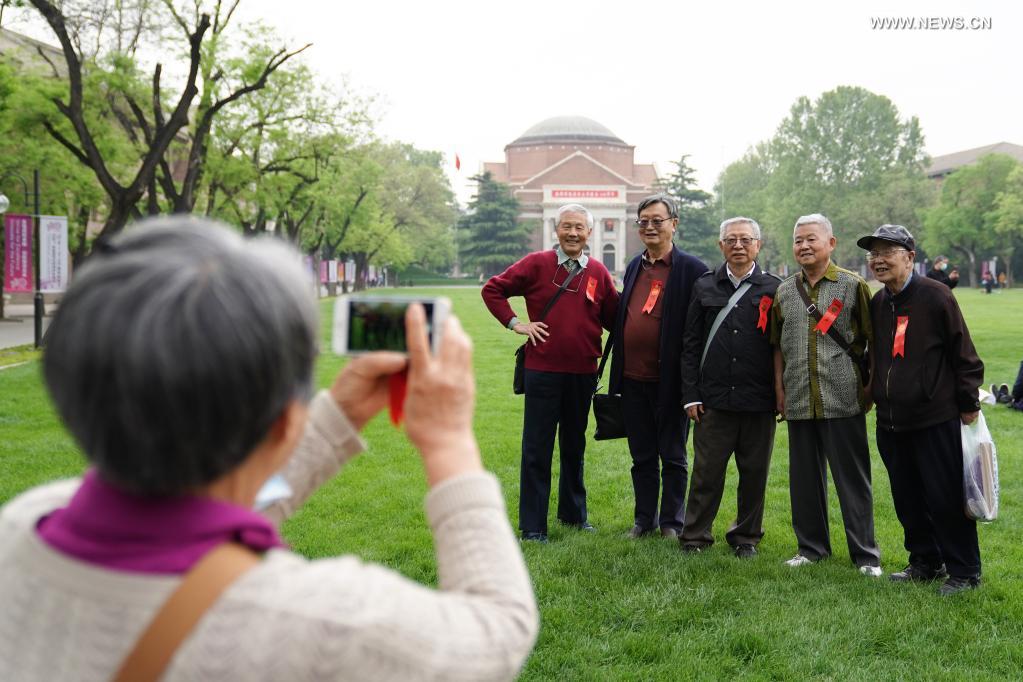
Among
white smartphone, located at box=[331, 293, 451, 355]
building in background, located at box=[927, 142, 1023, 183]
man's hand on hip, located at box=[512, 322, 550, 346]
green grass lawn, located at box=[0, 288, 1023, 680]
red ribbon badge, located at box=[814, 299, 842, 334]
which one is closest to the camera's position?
white smartphone, located at box=[331, 293, 451, 355]

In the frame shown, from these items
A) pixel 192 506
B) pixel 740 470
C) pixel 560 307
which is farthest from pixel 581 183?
pixel 192 506

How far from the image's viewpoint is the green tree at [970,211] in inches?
2511

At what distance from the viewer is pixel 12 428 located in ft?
31.9

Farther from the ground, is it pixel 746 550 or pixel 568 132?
pixel 568 132

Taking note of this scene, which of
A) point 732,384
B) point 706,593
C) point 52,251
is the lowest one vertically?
point 706,593

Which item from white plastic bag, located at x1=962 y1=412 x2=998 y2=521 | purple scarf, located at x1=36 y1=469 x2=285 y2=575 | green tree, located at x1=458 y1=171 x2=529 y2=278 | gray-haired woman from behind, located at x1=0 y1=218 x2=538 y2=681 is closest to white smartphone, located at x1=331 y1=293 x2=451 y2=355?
gray-haired woman from behind, located at x1=0 y1=218 x2=538 y2=681

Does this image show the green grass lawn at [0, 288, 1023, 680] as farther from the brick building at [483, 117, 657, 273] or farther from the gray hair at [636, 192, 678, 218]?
the brick building at [483, 117, 657, 273]

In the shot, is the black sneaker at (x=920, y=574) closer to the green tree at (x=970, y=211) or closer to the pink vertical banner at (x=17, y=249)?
the pink vertical banner at (x=17, y=249)

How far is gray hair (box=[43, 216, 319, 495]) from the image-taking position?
99 cm

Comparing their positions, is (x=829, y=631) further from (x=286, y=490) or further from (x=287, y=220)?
(x=287, y=220)

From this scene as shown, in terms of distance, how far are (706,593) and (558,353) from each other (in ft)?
6.18

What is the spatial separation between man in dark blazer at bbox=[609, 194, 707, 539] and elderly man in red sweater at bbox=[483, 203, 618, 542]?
22 cm

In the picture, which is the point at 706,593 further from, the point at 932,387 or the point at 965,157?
the point at 965,157

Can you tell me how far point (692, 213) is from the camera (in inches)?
3300
